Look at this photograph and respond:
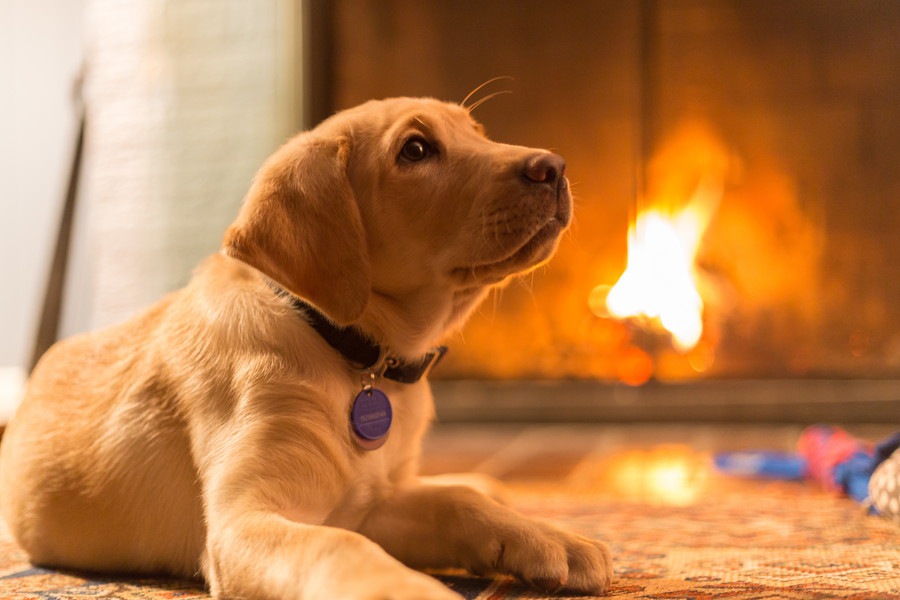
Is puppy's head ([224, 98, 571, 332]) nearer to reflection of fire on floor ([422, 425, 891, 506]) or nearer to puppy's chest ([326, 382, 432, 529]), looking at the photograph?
puppy's chest ([326, 382, 432, 529])

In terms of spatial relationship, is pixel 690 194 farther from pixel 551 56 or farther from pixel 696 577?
pixel 696 577

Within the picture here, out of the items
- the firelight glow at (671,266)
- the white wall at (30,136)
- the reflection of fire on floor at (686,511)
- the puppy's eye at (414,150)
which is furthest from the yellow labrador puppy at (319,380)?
the white wall at (30,136)

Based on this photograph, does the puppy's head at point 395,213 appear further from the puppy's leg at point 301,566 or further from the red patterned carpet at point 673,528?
the red patterned carpet at point 673,528

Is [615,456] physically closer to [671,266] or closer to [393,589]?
[671,266]

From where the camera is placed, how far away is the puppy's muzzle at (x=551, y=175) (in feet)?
5.06

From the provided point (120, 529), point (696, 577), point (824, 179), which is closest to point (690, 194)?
point (824, 179)

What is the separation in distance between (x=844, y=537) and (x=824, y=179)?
2.48m

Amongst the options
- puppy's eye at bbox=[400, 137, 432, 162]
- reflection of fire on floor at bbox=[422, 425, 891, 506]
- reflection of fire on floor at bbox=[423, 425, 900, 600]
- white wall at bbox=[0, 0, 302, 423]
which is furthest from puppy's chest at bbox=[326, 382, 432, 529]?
white wall at bbox=[0, 0, 302, 423]

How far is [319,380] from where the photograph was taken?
1.47m

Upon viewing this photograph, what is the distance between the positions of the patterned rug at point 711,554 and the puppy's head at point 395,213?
49 centimetres

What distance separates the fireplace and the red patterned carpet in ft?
1.62

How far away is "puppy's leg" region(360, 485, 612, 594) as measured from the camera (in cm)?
141

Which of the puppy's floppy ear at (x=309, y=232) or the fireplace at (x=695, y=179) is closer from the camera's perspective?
the puppy's floppy ear at (x=309, y=232)

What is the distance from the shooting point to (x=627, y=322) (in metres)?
4.14
